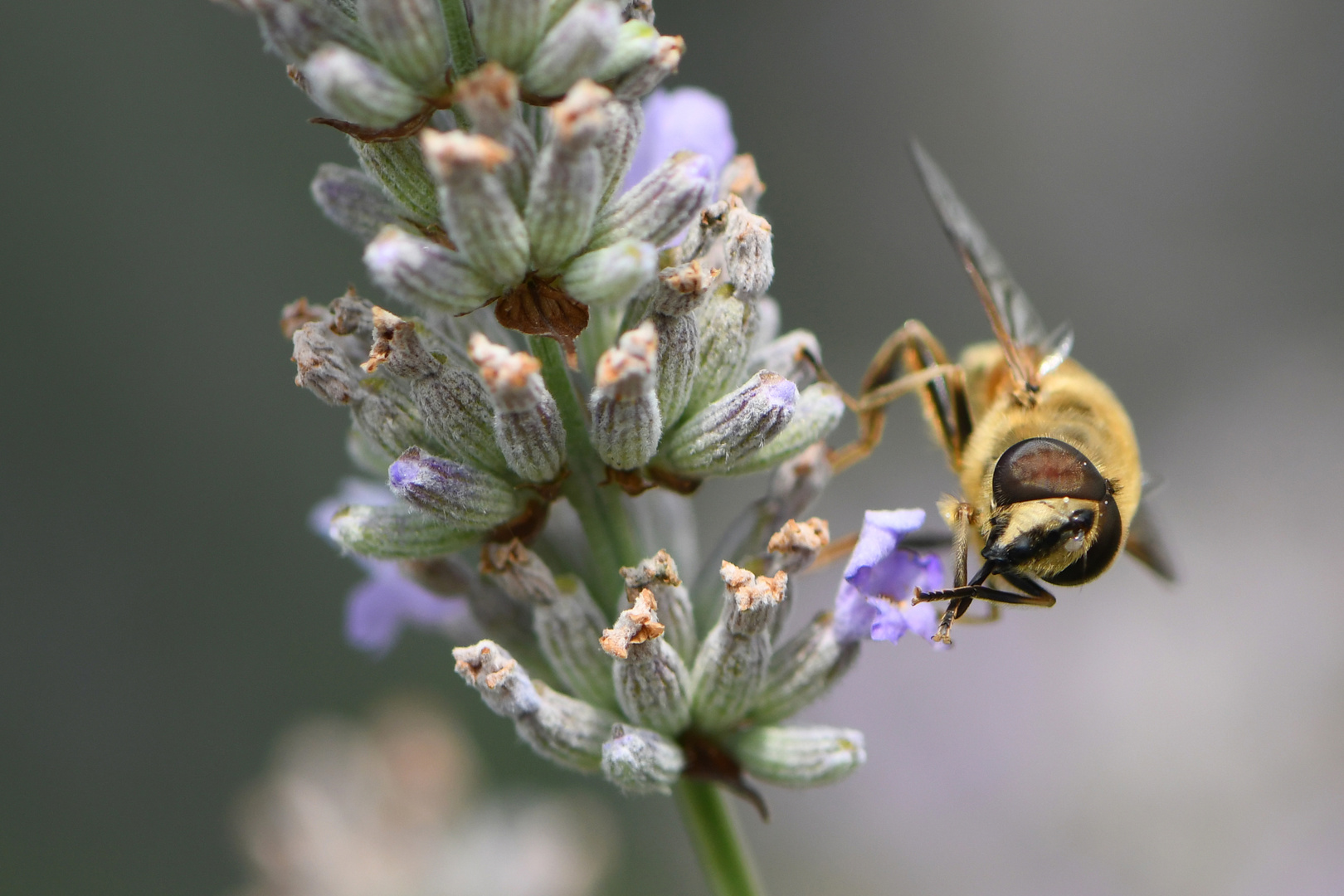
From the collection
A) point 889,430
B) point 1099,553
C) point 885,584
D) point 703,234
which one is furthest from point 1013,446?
point 889,430

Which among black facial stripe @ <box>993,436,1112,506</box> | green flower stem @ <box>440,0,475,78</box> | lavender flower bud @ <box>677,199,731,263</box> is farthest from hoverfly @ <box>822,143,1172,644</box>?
green flower stem @ <box>440,0,475,78</box>

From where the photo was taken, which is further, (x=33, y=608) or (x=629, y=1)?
(x=33, y=608)

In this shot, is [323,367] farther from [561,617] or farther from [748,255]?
[748,255]

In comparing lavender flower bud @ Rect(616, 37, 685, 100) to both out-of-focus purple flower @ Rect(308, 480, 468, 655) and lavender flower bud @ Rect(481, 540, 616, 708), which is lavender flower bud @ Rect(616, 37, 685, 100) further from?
out-of-focus purple flower @ Rect(308, 480, 468, 655)

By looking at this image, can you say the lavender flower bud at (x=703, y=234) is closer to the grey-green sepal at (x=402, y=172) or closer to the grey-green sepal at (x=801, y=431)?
the grey-green sepal at (x=801, y=431)

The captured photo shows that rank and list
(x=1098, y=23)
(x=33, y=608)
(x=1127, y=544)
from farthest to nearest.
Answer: (x=1098, y=23), (x=33, y=608), (x=1127, y=544)

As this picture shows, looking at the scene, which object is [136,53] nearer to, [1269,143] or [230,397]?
[230,397]

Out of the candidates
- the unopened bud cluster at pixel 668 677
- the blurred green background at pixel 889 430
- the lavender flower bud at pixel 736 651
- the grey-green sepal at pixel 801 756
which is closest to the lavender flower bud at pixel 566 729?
the unopened bud cluster at pixel 668 677

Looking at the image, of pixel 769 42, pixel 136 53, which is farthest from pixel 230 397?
pixel 769 42
